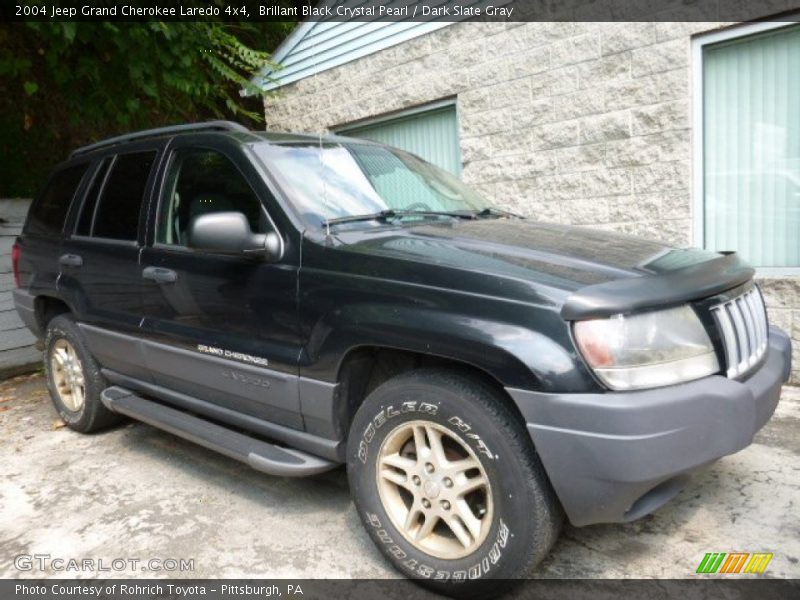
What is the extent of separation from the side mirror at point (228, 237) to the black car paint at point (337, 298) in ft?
0.27

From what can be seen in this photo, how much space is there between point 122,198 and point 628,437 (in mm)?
3297

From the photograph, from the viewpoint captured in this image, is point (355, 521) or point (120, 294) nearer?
point (355, 521)

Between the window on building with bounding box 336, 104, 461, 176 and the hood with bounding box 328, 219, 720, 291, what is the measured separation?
390cm

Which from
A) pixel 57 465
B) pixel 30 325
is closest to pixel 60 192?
pixel 30 325

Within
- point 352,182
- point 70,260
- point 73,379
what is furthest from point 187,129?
point 73,379

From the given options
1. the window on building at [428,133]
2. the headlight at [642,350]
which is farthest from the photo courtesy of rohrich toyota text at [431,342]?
the window on building at [428,133]

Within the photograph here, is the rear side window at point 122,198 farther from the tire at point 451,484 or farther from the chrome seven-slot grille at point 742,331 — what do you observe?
the chrome seven-slot grille at point 742,331

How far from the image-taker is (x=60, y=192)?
459cm

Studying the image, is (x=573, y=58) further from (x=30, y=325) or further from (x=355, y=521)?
(x=30, y=325)

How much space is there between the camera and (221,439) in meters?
3.08

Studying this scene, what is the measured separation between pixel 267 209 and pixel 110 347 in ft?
5.60

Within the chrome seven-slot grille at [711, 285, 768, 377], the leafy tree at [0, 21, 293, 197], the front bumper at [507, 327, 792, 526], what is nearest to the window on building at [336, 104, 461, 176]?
the leafy tree at [0, 21, 293, 197]

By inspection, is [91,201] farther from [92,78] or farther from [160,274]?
[92,78]

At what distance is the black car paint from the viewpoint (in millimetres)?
2143
